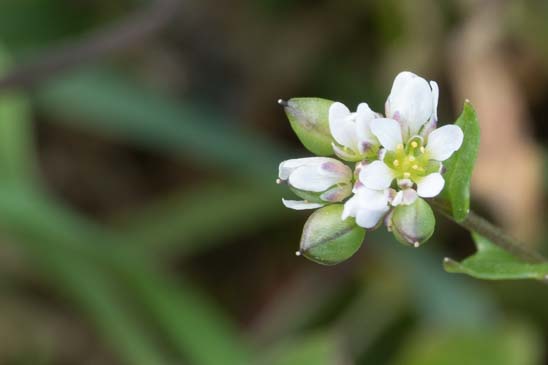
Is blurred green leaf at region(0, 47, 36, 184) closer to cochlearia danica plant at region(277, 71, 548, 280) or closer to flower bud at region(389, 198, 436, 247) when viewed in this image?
cochlearia danica plant at region(277, 71, 548, 280)

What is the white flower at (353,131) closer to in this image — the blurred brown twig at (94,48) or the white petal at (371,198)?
the white petal at (371,198)

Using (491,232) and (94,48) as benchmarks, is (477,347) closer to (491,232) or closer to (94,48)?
(491,232)

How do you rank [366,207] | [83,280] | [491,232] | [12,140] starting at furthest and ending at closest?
[12,140] → [83,280] → [491,232] → [366,207]

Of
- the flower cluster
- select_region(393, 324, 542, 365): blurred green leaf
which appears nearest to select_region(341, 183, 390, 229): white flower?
the flower cluster

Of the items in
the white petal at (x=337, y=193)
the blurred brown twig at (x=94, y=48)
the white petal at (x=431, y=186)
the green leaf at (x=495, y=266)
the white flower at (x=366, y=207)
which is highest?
the blurred brown twig at (x=94, y=48)

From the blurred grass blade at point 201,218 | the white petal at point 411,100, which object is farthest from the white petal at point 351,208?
the blurred grass blade at point 201,218

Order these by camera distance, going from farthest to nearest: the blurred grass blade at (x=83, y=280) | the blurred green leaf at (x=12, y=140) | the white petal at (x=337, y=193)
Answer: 1. the blurred green leaf at (x=12, y=140)
2. the blurred grass blade at (x=83, y=280)
3. the white petal at (x=337, y=193)

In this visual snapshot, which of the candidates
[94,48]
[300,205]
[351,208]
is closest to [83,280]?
[94,48]
